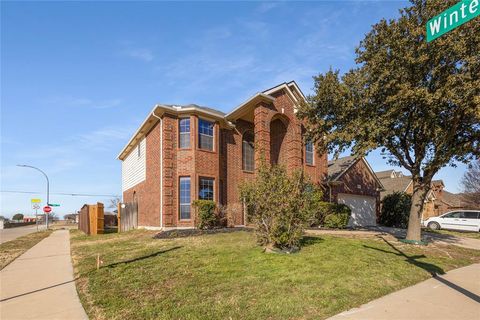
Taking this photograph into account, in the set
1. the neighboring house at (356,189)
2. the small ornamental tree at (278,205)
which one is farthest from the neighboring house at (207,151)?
the small ornamental tree at (278,205)

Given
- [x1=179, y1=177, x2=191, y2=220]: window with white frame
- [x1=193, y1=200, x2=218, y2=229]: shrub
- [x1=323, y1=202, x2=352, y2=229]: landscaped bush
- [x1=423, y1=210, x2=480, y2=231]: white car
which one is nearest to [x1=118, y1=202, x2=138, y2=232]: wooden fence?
[x1=179, y1=177, x2=191, y2=220]: window with white frame

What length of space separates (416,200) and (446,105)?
3.83 m

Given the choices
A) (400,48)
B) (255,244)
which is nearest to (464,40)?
(400,48)

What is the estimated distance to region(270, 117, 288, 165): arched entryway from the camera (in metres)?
19.9

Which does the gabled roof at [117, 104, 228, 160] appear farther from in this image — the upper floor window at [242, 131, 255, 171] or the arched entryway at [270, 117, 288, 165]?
the arched entryway at [270, 117, 288, 165]

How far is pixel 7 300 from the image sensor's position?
5.79m

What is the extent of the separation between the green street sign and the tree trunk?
29.7 ft

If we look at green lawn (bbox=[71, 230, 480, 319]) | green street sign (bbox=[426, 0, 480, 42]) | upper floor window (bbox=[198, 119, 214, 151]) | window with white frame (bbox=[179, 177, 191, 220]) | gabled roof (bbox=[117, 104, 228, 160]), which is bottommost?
green lawn (bbox=[71, 230, 480, 319])

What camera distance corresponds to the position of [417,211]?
40.9 feet

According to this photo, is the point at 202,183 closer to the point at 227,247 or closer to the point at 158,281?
the point at 227,247

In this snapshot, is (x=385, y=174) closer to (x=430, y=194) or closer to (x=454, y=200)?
(x=430, y=194)

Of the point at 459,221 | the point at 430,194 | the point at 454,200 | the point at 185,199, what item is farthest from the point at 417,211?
the point at 454,200

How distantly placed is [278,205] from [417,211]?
6986 millimetres

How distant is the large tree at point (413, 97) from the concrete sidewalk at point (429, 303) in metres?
5.92
